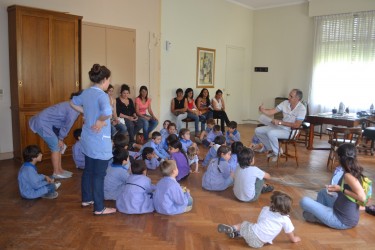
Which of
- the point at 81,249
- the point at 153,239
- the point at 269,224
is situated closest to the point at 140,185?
the point at 153,239

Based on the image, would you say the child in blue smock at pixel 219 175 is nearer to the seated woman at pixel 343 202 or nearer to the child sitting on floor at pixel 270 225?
the seated woman at pixel 343 202

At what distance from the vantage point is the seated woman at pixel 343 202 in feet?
9.69

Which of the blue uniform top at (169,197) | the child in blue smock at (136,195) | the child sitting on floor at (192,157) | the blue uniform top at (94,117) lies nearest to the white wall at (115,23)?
the child sitting on floor at (192,157)

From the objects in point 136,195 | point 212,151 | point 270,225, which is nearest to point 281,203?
point 270,225

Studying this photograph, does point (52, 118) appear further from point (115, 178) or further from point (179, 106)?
point (179, 106)

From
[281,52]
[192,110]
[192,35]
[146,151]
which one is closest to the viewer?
[146,151]

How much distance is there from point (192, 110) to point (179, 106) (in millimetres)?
339

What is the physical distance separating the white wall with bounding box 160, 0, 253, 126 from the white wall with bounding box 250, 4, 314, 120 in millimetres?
646

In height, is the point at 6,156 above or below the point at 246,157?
below

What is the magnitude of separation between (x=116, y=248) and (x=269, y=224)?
128 centimetres

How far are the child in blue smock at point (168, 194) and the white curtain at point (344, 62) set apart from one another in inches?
265

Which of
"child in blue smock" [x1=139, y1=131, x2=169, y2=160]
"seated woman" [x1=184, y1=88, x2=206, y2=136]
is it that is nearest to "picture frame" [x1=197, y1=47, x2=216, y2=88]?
"seated woman" [x1=184, y1=88, x2=206, y2=136]

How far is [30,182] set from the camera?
3.76 meters

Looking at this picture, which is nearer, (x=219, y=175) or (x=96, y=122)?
(x=96, y=122)
